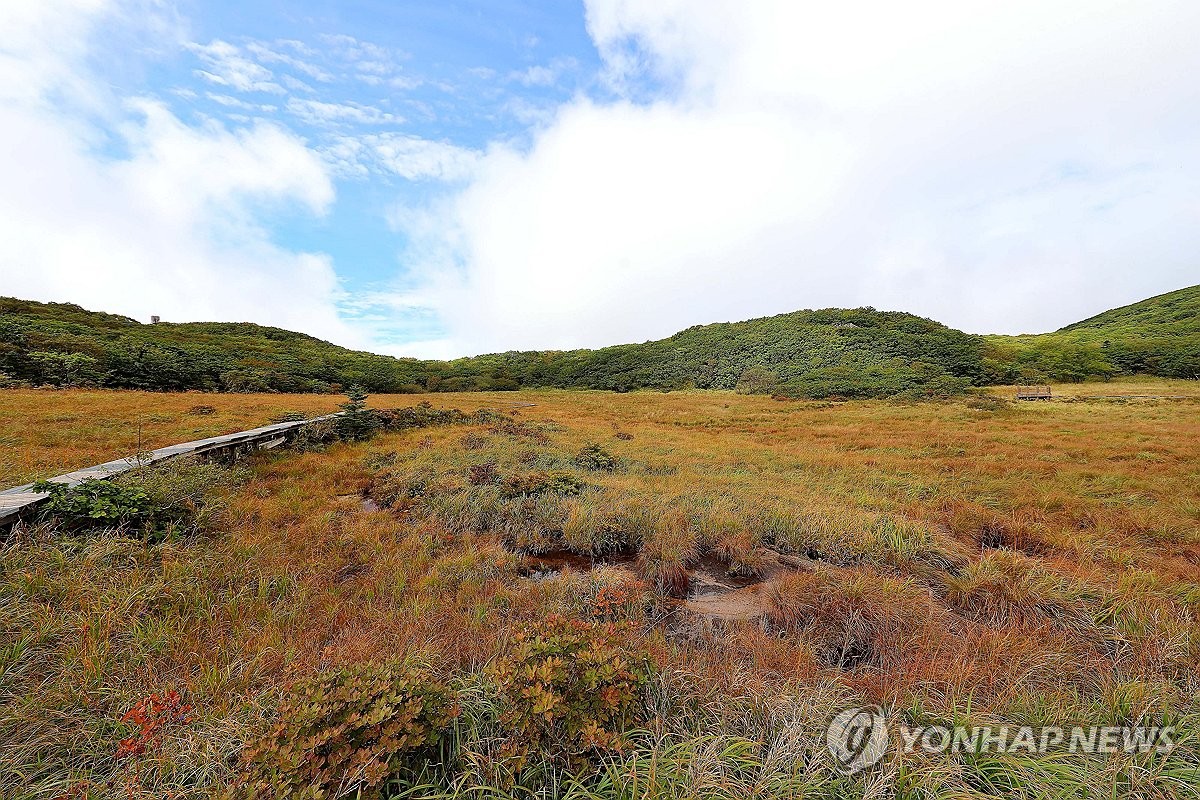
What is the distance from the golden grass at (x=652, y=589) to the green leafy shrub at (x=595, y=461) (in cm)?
81

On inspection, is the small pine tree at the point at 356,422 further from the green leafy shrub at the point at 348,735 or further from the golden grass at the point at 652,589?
the green leafy shrub at the point at 348,735

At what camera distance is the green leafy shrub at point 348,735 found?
186cm

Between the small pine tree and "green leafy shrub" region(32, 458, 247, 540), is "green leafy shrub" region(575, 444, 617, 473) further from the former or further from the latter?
the small pine tree

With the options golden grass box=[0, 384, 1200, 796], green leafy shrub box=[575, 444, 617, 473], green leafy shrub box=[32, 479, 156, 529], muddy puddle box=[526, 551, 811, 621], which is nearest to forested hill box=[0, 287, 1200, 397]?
golden grass box=[0, 384, 1200, 796]

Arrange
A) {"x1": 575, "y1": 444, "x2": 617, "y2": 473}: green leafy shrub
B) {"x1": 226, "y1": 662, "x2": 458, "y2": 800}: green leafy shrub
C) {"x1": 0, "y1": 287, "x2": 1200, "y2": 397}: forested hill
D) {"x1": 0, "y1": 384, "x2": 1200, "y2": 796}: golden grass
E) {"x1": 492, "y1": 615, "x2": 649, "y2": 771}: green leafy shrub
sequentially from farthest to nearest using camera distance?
1. {"x1": 0, "y1": 287, "x2": 1200, "y2": 397}: forested hill
2. {"x1": 575, "y1": 444, "x2": 617, "y2": 473}: green leafy shrub
3. {"x1": 0, "y1": 384, "x2": 1200, "y2": 796}: golden grass
4. {"x1": 492, "y1": 615, "x2": 649, "y2": 771}: green leafy shrub
5. {"x1": 226, "y1": 662, "x2": 458, "y2": 800}: green leafy shrub

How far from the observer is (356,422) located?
14.2 meters

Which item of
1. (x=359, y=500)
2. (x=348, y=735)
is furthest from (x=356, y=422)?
(x=348, y=735)

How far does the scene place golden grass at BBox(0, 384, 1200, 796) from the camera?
2.81 meters

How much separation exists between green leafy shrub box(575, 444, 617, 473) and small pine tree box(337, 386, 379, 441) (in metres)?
7.76

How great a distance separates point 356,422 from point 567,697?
47.2 feet

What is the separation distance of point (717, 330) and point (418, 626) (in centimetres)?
7813

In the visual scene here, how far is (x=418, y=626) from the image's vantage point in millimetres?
3578

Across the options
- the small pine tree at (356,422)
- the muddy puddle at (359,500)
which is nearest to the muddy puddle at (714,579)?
the muddy puddle at (359,500)

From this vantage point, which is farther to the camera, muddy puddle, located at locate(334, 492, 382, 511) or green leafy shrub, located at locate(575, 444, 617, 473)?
green leafy shrub, located at locate(575, 444, 617, 473)
